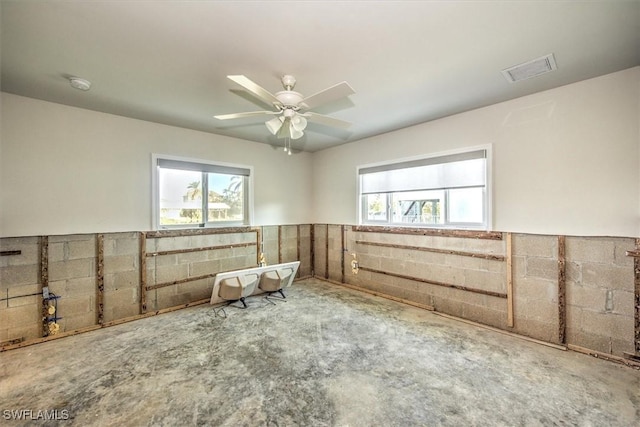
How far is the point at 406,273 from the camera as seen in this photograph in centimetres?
441

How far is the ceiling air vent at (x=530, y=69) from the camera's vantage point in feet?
7.89

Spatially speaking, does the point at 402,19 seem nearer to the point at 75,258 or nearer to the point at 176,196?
the point at 176,196

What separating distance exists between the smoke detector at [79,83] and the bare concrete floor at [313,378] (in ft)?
9.58

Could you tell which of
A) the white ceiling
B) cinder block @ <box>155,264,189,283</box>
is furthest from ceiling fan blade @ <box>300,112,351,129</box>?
cinder block @ <box>155,264,189,283</box>

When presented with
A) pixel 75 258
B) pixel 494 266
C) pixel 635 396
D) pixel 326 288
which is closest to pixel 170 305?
pixel 75 258

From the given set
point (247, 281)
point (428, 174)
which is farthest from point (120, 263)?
point (428, 174)

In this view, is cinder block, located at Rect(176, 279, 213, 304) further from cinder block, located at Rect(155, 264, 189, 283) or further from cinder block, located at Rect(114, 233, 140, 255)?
cinder block, located at Rect(114, 233, 140, 255)

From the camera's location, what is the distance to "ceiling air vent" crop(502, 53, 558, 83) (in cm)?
240

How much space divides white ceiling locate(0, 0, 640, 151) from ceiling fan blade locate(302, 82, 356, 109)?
0.34 m

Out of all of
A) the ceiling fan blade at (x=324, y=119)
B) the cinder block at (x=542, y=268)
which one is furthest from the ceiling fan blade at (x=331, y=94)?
the cinder block at (x=542, y=268)

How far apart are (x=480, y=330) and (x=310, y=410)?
2.57m

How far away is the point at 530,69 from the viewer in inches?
101

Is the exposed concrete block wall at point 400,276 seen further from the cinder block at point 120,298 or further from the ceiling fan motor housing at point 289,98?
the ceiling fan motor housing at point 289,98

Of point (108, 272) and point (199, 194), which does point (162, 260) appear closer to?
point (108, 272)
